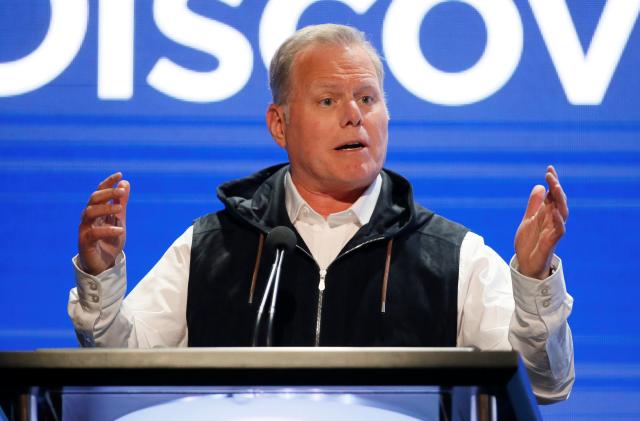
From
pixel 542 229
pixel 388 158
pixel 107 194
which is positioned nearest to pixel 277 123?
pixel 388 158

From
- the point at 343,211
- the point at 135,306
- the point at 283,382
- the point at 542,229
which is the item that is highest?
the point at 343,211

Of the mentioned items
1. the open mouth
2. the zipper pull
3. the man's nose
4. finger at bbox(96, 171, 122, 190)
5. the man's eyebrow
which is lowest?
the zipper pull

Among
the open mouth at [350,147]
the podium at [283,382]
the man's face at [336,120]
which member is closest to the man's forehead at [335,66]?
the man's face at [336,120]

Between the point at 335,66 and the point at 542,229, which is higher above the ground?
the point at 335,66

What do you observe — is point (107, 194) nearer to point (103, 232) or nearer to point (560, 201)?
point (103, 232)

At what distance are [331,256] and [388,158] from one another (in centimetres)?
58

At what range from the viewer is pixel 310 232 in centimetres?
225

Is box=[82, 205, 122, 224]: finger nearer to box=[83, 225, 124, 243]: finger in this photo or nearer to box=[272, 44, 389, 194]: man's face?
box=[83, 225, 124, 243]: finger

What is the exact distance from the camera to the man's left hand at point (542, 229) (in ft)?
5.24

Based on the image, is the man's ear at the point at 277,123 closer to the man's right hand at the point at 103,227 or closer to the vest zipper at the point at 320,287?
the vest zipper at the point at 320,287

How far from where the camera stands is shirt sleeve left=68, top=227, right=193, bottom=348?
1.85m

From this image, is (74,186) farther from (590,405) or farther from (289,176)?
(590,405)

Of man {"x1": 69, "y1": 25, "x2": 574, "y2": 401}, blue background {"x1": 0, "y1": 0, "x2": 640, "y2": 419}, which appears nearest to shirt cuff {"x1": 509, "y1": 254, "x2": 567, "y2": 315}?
man {"x1": 69, "y1": 25, "x2": 574, "y2": 401}

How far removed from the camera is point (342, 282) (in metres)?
2.16
